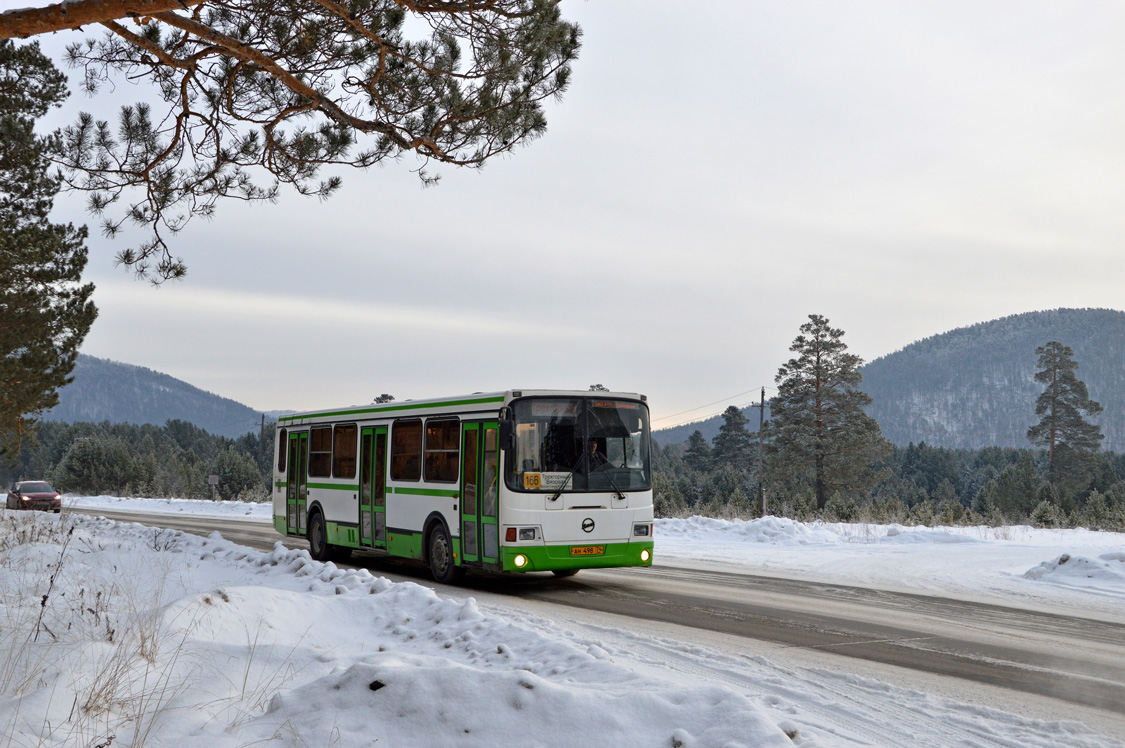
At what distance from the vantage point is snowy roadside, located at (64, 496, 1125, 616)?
43.1ft

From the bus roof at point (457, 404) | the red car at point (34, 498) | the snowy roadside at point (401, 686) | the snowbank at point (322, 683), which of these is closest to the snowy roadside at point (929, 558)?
the bus roof at point (457, 404)

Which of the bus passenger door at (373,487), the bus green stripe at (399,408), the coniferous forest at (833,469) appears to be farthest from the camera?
the coniferous forest at (833,469)

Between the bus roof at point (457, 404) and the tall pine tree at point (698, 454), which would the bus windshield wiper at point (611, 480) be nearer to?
the bus roof at point (457, 404)

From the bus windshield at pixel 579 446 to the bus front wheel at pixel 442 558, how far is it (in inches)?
78.0

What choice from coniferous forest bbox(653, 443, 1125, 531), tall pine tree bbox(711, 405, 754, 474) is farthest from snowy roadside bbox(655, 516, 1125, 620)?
tall pine tree bbox(711, 405, 754, 474)

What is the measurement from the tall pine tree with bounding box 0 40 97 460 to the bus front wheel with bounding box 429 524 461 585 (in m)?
12.2

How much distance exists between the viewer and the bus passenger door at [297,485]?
18.4 m

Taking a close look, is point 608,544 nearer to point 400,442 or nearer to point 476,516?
point 476,516

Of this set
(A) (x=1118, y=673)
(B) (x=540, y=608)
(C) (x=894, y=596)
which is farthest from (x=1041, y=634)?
(B) (x=540, y=608)

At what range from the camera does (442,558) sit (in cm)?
1392

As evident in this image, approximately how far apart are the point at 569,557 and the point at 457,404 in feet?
9.77

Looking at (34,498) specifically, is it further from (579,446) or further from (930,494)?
(930,494)

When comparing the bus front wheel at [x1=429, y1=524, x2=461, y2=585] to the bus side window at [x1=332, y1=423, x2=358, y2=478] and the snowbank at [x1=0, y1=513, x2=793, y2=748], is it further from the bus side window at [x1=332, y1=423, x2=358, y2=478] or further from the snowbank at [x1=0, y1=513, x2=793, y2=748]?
the snowbank at [x1=0, y1=513, x2=793, y2=748]

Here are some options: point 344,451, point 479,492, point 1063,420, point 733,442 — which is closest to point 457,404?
point 479,492
